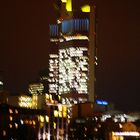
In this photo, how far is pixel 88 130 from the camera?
7169 cm

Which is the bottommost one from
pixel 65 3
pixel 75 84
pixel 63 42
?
pixel 75 84

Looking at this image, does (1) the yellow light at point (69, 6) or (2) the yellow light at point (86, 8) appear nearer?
(2) the yellow light at point (86, 8)

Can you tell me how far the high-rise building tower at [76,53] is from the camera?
404 ft

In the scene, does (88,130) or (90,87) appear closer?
(88,130)

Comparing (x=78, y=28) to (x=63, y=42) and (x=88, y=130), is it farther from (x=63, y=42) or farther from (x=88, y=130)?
(x=88, y=130)

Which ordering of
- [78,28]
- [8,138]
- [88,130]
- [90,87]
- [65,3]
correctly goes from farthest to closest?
[65,3] < [78,28] < [90,87] < [88,130] < [8,138]

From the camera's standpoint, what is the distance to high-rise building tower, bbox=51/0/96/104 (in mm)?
123125

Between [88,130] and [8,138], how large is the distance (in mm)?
24186

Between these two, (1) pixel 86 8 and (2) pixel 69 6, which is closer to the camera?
(1) pixel 86 8

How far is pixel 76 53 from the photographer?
127 m

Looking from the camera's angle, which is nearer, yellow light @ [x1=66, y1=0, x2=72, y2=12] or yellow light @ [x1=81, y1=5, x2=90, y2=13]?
yellow light @ [x1=81, y1=5, x2=90, y2=13]

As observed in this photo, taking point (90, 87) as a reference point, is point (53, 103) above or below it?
above

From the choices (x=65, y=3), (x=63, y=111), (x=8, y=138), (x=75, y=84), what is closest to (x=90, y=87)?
(x=75, y=84)

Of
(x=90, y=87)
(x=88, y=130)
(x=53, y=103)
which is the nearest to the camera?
(x=53, y=103)
